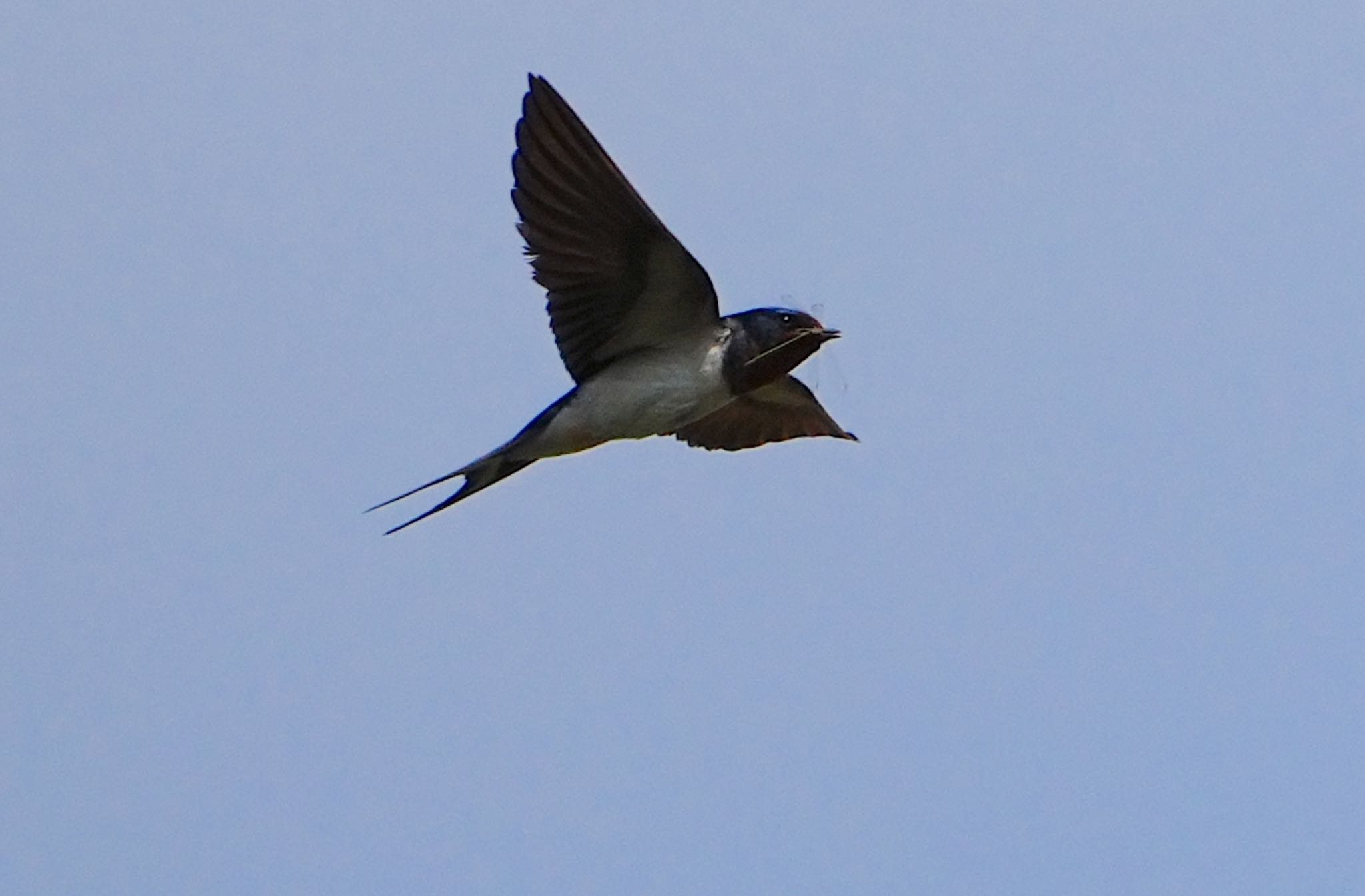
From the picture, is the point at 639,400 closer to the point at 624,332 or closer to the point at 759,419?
the point at 624,332

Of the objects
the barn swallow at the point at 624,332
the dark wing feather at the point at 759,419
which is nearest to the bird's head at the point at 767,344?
the barn swallow at the point at 624,332

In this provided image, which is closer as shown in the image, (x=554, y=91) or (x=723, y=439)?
(x=554, y=91)

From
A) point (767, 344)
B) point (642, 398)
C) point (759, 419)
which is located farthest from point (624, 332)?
point (759, 419)

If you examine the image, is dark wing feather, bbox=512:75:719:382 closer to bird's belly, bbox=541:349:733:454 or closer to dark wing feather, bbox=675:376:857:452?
bird's belly, bbox=541:349:733:454

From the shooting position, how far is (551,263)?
185 inches

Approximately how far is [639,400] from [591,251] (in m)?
0.33

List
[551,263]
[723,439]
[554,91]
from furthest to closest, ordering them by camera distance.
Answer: [723,439] → [551,263] → [554,91]

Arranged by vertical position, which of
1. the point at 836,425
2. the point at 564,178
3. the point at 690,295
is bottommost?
the point at 836,425

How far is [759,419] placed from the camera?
17.9 ft

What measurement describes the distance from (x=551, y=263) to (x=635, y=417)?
373 mm

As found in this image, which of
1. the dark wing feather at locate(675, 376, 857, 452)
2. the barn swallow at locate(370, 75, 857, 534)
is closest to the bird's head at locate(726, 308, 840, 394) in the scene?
the barn swallow at locate(370, 75, 857, 534)

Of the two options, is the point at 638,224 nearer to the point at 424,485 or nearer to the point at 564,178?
the point at 564,178

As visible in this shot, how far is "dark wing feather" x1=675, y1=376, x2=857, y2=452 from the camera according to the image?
5410mm

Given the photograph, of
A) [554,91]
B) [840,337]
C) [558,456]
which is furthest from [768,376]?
[554,91]
